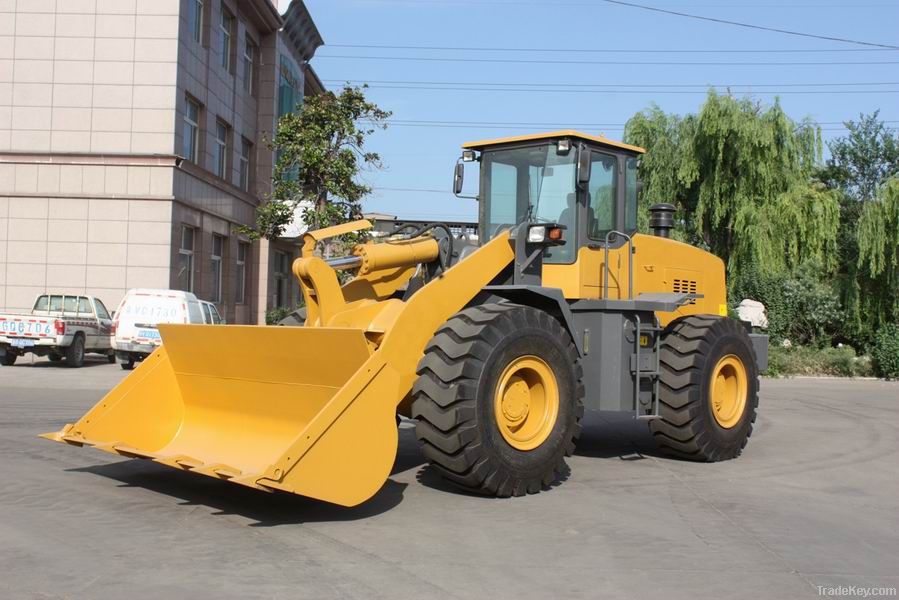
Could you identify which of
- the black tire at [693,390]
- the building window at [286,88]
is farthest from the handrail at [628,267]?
the building window at [286,88]

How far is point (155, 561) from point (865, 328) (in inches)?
1043

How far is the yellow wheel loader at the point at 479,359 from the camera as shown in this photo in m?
6.61

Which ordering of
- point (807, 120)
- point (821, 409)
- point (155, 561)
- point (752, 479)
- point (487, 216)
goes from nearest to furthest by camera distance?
point (155, 561), point (752, 479), point (487, 216), point (821, 409), point (807, 120)

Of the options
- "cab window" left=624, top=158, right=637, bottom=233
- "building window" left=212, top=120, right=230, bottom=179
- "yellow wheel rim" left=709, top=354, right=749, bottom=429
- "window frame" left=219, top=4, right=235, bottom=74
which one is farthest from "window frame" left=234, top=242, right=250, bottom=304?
"yellow wheel rim" left=709, top=354, right=749, bottom=429

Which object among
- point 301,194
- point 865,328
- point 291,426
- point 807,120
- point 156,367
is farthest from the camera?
point 807,120

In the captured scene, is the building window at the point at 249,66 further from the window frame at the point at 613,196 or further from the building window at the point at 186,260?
the window frame at the point at 613,196

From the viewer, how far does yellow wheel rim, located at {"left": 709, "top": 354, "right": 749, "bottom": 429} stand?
9.75 meters

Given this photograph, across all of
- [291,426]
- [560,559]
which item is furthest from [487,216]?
[560,559]

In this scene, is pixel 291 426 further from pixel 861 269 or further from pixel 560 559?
pixel 861 269

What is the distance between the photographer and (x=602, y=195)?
9.27 m

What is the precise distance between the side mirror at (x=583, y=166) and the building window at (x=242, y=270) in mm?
27201

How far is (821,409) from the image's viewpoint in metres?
16.5

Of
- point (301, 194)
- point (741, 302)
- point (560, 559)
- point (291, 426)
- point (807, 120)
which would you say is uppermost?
point (807, 120)

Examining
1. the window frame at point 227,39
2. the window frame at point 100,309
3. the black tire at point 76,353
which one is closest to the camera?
the black tire at point 76,353
